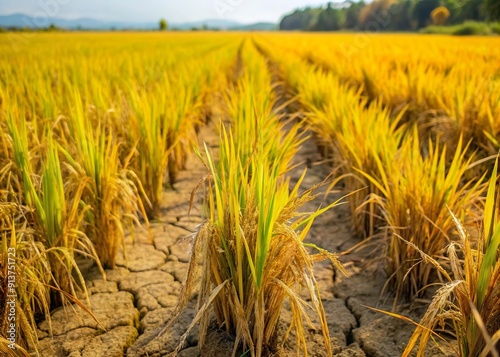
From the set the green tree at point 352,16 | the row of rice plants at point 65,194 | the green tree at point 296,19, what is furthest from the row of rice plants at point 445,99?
the green tree at point 296,19

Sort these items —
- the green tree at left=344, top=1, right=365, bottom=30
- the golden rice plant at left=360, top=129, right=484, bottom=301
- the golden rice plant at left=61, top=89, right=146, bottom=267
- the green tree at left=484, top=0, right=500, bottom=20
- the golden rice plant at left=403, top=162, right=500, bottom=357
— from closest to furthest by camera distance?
the golden rice plant at left=403, top=162, right=500, bottom=357
the golden rice plant at left=360, top=129, right=484, bottom=301
the golden rice plant at left=61, top=89, right=146, bottom=267
the green tree at left=484, top=0, right=500, bottom=20
the green tree at left=344, top=1, right=365, bottom=30

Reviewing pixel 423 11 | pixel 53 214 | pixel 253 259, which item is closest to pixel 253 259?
pixel 253 259

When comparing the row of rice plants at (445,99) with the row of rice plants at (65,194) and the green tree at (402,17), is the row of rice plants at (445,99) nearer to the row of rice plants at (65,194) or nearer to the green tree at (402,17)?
the row of rice plants at (65,194)

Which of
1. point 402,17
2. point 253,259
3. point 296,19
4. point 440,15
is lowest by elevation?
point 253,259

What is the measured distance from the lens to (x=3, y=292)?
3.55 feet

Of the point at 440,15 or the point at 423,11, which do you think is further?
the point at 423,11

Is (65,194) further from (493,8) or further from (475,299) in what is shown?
(493,8)

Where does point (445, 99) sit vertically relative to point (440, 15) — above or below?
below

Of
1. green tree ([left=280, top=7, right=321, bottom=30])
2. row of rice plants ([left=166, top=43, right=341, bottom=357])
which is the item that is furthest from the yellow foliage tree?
green tree ([left=280, top=7, right=321, bottom=30])

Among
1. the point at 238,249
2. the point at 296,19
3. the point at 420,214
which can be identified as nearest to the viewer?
the point at 238,249

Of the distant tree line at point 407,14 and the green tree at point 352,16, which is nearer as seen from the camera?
the distant tree line at point 407,14

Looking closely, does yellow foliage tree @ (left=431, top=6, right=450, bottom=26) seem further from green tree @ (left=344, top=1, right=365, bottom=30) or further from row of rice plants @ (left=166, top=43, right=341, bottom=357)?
row of rice plants @ (left=166, top=43, right=341, bottom=357)

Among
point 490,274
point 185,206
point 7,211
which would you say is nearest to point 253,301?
point 490,274

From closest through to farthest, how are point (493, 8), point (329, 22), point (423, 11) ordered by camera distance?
point (493, 8) < point (423, 11) < point (329, 22)
